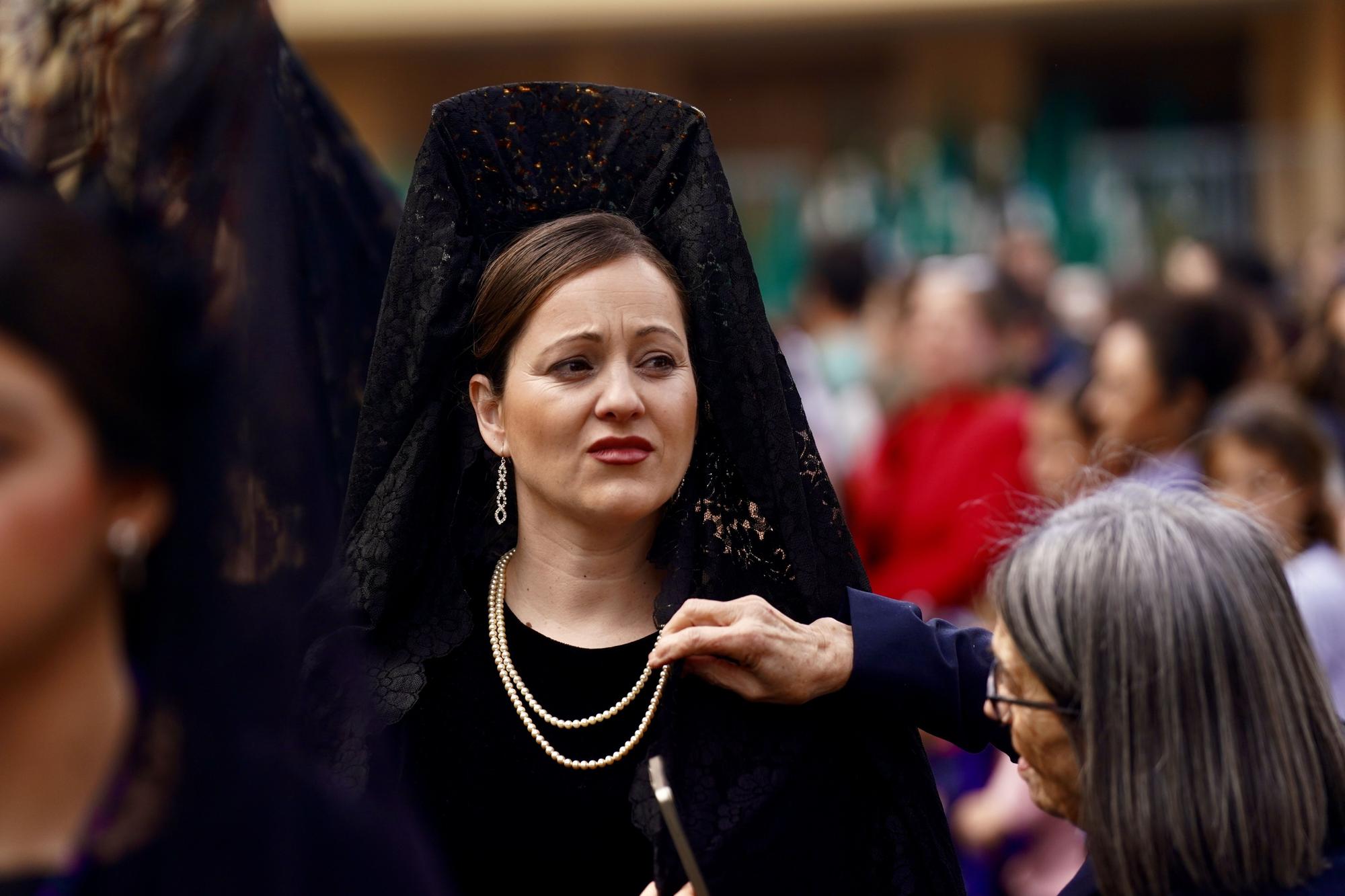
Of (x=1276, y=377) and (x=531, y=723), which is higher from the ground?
(x=531, y=723)

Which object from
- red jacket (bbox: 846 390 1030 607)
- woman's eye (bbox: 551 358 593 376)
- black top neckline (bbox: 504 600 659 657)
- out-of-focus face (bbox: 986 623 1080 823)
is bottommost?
red jacket (bbox: 846 390 1030 607)

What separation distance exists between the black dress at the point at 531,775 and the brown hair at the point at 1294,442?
92.9 inches

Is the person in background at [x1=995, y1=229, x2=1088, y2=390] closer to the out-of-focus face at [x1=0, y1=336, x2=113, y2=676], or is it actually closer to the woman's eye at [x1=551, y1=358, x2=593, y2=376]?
the woman's eye at [x1=551, y1=358, x2=593, y2=376]

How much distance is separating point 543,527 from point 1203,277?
5034mm

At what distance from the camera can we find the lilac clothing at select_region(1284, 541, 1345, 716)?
3.66m

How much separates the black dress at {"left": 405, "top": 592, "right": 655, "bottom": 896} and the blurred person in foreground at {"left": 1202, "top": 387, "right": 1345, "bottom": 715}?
2.10 metres

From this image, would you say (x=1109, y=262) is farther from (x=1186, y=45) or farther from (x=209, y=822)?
(x=209, y=822)

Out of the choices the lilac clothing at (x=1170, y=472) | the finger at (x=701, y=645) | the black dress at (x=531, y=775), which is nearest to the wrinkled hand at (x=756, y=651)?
the finger at (x=701, y=645)

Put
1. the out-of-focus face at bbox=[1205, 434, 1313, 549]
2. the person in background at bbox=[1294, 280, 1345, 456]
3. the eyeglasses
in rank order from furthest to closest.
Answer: the person in background at bbox=[1294, 280, 1345, 456]
the out-of-focus face at bbox=[1205, 434, 1313, 549]
the eyeglasses

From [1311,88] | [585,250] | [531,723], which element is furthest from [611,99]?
[1311,88]

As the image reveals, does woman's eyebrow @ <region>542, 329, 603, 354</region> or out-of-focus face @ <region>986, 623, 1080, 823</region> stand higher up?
woman's eyebrow @ <region>542, 329, 603, 354</region>

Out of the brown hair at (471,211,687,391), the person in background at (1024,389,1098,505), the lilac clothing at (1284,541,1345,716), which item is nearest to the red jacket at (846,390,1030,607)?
the person in background at (1024,389,1098,505)

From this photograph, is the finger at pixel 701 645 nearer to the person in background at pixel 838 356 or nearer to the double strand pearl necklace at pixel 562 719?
the double strand pearl necklace at pixel 562 719

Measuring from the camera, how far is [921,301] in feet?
18.5
